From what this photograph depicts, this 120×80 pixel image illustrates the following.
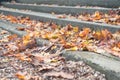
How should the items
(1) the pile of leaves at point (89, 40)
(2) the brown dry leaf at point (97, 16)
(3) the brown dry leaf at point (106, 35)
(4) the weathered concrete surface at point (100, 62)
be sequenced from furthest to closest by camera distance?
(2) the brown dry leaf at point (97, 16) < (3) the brown dry leaf at point (106, 35) < (1) the pile of leaves at point (89, 40) < (4) the weathered concrete surface at point (100, 62)

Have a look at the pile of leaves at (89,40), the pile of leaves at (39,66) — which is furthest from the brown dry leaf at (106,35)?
the pile of leaves at (39,66)

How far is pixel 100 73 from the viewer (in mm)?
2936

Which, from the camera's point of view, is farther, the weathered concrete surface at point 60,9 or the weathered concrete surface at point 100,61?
the weathered concrete surface at point 60,9

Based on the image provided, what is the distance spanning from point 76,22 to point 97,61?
2.45m

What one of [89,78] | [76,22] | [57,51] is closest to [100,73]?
[89,78]

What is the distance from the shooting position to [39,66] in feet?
11.3

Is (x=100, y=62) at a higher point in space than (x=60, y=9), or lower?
higher

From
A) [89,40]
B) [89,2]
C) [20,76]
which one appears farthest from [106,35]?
[89,2]

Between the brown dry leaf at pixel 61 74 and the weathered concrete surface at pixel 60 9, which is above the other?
the brown dry leaf at pixel 61 74

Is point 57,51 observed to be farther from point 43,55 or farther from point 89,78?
point 89,78

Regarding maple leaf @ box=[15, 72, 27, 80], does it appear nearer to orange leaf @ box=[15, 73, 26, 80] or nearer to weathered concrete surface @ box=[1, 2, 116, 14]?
orange leaf @ box=[15, 73, 26, 80]

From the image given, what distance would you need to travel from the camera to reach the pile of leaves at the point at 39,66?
3.04 meters

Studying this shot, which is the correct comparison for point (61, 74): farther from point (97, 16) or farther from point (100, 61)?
point (97, 16)

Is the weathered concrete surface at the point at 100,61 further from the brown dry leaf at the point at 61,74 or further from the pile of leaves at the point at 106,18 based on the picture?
the pile of leaves at the point at 106,18
